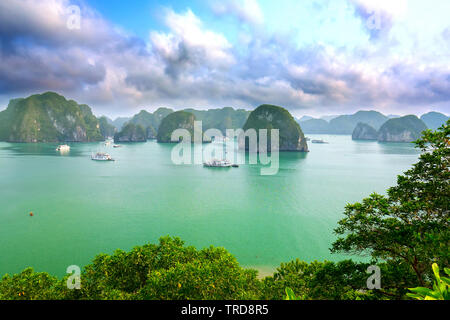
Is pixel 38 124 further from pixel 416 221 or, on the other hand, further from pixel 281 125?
pixel 416 221

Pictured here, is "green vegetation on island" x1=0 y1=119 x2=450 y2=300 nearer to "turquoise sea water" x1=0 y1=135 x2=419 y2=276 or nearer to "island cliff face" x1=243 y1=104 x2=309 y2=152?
"turquoise sea water" x1=0 y1=135 x2=419 y2=276

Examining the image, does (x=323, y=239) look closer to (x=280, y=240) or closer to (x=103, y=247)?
(x=280, y=240)

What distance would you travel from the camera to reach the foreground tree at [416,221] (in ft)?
25.2

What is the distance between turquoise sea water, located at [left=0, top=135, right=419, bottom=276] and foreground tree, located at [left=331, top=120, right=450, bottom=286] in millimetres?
12132

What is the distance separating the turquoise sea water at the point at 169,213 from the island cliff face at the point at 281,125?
224 ft

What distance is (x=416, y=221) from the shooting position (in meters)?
8.93

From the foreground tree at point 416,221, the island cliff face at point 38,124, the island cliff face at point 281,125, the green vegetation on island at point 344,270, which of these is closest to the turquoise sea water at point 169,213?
the green vegetation on island at point 344,270

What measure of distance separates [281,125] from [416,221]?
133 metres

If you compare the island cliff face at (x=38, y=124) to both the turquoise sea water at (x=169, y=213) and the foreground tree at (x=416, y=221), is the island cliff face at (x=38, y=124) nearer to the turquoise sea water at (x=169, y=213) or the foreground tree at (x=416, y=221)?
the turquoise sea water at (x=169, y=213)

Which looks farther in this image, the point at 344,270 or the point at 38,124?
the point at 38,124

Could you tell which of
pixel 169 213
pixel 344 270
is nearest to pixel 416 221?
pixel 344 270

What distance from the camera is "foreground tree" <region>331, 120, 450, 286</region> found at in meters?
7.67
